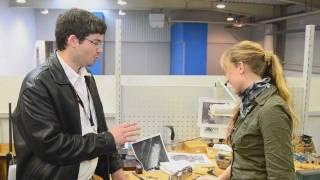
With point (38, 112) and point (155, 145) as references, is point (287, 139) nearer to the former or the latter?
point (38, 112)

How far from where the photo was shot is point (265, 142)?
1201mm

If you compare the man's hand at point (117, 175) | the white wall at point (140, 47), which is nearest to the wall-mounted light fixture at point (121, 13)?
the white wall at point (140, 47)

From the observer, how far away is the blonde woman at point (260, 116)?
1.19m

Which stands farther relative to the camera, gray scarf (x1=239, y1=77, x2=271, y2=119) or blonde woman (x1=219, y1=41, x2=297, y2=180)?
gray scarf (x1=239, y1=77, x2=271, y2=119)

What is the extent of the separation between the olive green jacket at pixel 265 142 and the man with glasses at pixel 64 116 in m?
0.43

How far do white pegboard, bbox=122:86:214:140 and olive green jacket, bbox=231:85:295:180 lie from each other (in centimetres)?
136

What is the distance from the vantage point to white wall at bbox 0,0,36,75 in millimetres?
5771

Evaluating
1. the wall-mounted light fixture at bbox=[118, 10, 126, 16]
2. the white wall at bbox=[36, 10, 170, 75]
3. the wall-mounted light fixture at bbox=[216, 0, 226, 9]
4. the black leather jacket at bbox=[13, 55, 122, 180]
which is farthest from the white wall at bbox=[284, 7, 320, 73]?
the black leather jacket at bbox=[13, 55, 122, 180]

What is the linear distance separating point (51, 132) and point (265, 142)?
75 centimetres

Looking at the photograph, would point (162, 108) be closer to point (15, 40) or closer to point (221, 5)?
point (15, 40)

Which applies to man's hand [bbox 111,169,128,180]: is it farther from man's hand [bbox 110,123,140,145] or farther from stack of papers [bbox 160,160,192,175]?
stack of papers [bbox 160,160,192,175]

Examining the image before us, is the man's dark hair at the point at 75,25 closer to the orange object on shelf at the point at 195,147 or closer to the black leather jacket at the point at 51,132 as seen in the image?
the black leather jacket at the point at 51,132

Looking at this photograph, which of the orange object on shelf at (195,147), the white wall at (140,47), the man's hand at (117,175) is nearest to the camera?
the man's hand at (117,175)

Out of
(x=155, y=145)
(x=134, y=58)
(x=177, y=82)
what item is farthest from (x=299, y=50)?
(x=155, y=145)
